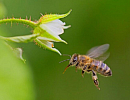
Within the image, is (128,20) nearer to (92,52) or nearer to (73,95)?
(73,95)

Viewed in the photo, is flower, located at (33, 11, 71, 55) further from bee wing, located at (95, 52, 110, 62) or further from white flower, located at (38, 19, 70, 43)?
bee wing, located at (95, 52, 110, 62)

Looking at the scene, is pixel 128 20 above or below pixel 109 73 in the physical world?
above

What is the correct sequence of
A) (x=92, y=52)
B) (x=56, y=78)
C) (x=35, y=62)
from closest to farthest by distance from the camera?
(x=92, y=52) < (x=35, y=62) < (x=56, y=78)

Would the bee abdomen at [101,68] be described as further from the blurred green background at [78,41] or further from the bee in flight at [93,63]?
the blurred green background at [78,41]

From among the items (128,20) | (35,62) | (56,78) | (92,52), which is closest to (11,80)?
(92,52)

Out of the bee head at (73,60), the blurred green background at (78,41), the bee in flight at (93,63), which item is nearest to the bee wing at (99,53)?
the bee in flight at (93,63)

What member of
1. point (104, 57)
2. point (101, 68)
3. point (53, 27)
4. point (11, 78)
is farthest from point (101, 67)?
point (11, 78)
